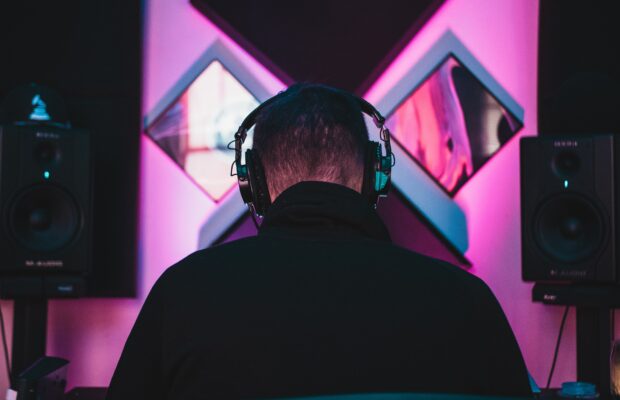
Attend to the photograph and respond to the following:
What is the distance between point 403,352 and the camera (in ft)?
2.80

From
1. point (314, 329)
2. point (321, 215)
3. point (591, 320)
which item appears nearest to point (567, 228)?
point (591, 320)

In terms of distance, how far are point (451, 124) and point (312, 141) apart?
1624 mm

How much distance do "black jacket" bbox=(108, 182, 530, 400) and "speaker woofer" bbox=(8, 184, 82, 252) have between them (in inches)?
55.8

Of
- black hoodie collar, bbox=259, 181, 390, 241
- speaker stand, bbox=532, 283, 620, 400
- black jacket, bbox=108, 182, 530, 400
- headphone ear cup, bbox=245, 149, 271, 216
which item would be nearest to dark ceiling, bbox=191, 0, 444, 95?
speaker stand, bbox=532, 283, 620, 400

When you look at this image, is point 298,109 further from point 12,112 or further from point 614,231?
point 12,112

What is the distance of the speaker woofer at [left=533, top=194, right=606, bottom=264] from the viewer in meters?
2.11

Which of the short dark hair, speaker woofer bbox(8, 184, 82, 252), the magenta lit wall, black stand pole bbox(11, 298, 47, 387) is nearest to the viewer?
the short dark hair

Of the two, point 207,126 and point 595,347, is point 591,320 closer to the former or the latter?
point 595,347

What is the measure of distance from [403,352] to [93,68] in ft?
6.86

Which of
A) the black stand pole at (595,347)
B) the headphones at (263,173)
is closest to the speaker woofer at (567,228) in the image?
the black stand pole at (595,347)

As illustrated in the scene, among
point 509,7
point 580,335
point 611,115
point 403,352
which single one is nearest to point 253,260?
point 403,352

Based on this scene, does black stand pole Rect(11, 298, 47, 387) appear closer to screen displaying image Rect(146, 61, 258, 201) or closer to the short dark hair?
screen displaying image Rect(146, 61, 258, 201)

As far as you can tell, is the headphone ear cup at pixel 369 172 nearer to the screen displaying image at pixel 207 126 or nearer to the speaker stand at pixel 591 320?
the speaker stand at pixel 591 320

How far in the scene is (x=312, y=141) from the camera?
3.53 feet
